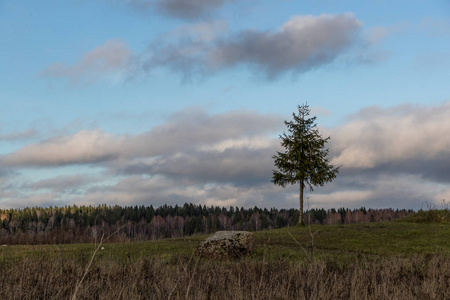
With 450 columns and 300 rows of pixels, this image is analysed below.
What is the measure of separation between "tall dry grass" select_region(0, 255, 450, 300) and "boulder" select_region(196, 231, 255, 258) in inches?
298

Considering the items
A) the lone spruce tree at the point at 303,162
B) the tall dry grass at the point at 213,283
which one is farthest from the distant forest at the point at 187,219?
the tall dry grass at the point at 213,283

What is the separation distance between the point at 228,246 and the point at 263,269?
42.8ft

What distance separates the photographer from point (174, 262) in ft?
47.0

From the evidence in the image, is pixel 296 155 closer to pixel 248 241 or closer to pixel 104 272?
pixel 248 241

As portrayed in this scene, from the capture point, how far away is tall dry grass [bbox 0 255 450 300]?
20.6ft

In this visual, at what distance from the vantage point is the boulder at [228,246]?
59.4 feet

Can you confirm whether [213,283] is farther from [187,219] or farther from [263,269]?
[187,219]

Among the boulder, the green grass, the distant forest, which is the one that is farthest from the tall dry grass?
the distant forest

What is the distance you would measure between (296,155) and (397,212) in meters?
99.4

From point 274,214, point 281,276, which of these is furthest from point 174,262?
point 274,214

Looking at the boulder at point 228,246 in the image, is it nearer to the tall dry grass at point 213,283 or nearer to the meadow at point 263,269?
the meadow at point 263,269

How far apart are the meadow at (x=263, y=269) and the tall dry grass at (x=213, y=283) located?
3cm

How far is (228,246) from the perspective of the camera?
723 inches

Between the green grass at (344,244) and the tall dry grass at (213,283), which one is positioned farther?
the green grass at (344,244)
